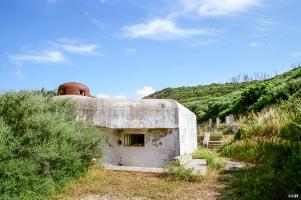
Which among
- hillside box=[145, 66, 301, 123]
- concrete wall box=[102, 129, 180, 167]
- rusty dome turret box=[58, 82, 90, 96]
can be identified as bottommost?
concrete wall box=[102, 129, 180, 167]

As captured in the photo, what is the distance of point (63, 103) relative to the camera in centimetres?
1209

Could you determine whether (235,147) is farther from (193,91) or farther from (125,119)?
(193,91)

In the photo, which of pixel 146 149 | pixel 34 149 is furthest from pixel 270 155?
pixel 34 149

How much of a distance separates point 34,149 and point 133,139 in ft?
23.2

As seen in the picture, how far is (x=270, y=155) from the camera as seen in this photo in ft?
41.7

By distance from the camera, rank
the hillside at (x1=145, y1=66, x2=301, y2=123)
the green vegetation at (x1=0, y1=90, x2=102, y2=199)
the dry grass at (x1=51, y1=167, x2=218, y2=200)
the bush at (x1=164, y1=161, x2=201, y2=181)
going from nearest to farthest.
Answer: the green vegetation at (x1=0, y1=90, x2=102, y2=199) < the dry grass at (x1=51, y1=167, x2=218, y2=200) < the bush at (x1=164, y1=161, x2=201, y2=181) < the hillside at (x1=145, y1=66, x2=301, y2=123)

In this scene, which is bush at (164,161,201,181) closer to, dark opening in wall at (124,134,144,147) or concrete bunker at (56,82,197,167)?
concrete bunker at (56,82,197,167)

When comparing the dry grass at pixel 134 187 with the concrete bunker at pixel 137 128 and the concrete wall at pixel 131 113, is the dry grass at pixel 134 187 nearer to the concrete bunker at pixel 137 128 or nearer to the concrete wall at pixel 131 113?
the concrete bunker at pixel 137 128

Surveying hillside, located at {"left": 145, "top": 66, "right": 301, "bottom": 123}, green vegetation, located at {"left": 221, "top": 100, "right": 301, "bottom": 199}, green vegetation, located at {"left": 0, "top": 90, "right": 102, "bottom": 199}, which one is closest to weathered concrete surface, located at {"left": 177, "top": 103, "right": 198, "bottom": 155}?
green vegetation, located at {"left": 221, "top": 100, "right": 301, "bottom": 199}

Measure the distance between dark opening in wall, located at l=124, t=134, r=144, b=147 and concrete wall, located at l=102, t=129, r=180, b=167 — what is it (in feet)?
0.55

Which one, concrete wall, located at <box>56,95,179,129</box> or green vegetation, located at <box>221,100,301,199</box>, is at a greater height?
concrete wall, located at <box>56,95,179,129</box>

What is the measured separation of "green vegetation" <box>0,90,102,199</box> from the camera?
7.69 metres

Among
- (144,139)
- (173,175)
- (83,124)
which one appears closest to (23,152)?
(83,124)

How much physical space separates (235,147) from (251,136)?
92 cm
